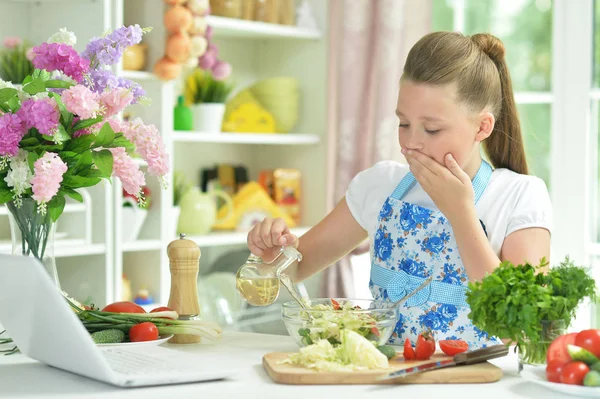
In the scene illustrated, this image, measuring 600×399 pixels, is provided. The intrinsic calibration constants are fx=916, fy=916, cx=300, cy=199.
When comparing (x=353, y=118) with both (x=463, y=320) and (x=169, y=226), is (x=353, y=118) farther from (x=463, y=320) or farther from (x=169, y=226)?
(x=463, y=320)

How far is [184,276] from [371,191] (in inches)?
23.8

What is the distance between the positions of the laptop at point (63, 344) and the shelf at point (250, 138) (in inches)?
78.9

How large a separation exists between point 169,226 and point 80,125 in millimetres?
1803

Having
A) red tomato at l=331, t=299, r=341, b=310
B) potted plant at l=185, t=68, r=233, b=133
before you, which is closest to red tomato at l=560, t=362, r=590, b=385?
red tomato at l=331, t=299, r=341, b=310

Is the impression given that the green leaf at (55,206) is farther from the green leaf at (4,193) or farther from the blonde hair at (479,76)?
the blonde hair at (479,76)

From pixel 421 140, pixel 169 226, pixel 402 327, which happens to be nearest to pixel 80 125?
pixel 421 140

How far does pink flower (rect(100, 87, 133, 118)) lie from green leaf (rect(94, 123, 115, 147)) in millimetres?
40

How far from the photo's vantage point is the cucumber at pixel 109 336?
5.02 feet

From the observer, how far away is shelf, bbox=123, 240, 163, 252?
322 cm

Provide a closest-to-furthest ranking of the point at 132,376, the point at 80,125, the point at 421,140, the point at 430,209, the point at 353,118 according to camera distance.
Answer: the point at 132,376
the point at 80,125
the point at 421,140
the point at 430,209
the point at 353,118

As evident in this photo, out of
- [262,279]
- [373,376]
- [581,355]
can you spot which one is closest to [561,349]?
[581,355]

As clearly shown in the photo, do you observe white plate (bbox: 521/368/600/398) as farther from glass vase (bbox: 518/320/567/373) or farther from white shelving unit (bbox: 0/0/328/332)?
white shelving unit (bbox: 0/0/328/332)

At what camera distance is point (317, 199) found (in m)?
3.94

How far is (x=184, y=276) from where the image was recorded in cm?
171
